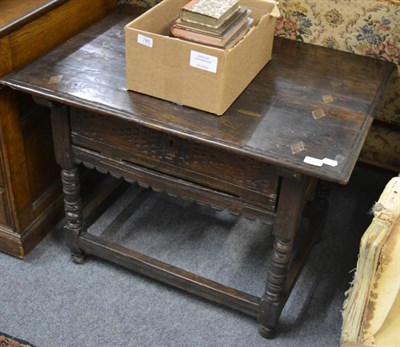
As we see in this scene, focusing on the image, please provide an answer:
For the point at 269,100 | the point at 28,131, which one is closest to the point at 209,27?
the point at 269,100

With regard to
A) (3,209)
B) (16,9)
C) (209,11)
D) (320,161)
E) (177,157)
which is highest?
(209,11)

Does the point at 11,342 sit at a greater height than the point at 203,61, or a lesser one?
lesser

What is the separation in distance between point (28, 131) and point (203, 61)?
2.25 feet

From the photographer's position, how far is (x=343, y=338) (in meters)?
1.47

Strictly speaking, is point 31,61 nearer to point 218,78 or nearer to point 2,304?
point 218,78

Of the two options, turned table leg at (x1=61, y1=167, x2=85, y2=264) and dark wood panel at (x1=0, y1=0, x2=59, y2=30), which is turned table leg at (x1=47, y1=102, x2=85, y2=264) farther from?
dark wood panel at (x1=0, y1=0, x2=59, y2=30)

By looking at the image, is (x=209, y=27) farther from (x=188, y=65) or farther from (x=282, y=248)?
(x=282, y=248)

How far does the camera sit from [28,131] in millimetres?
1922

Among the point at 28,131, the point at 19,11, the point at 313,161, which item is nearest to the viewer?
the point at 313,161

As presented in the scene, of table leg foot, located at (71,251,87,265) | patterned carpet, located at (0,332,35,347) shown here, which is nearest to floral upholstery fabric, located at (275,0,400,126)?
table leg foot, located at (71,251,87,265)

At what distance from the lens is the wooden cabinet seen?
176 centimetres

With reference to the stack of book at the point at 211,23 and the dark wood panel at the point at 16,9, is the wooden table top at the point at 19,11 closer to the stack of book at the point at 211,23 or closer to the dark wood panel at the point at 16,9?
the dark wood panel at the point at 16,9

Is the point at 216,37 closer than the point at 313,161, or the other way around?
the point at 313,161

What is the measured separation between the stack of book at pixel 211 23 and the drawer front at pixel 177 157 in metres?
0.26
